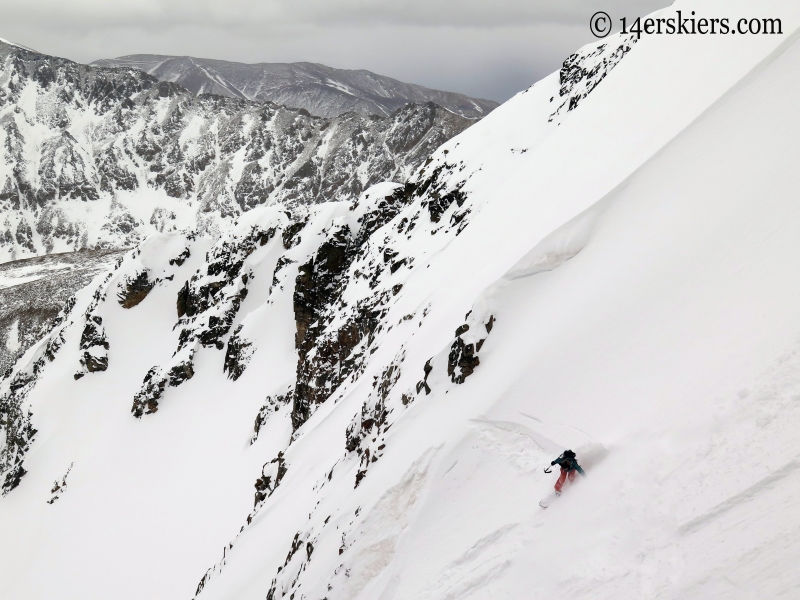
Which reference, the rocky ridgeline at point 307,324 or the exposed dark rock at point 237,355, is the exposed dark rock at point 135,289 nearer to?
the rocky ridgeline at point 307,324

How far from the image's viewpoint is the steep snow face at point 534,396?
292 inches

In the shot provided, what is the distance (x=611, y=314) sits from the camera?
11445mm

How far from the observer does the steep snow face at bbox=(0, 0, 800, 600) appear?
7.42 meters

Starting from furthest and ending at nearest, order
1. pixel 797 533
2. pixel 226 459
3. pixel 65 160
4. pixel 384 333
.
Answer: pixel 65 160 < pixel 226 459 < pixel 384 333 < pixel 797 533

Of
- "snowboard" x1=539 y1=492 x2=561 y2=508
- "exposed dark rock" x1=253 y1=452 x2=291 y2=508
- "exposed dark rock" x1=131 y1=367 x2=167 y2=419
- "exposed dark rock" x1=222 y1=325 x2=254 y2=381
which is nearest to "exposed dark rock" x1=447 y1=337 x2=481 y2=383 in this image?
"snowboard" x1=539 y1=492 x2=561 y2=508

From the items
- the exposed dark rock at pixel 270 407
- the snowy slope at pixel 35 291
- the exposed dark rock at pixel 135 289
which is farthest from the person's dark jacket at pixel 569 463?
the snowy slope at pixel 35 291

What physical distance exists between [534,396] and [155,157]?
210 m

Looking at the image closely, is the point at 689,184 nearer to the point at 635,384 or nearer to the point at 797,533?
the point at 635,384

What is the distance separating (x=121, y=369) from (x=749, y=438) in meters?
59.6

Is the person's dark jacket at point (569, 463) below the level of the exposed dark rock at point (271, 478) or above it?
above

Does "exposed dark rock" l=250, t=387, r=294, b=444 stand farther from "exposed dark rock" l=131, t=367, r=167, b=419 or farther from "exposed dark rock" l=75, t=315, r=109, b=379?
"exposed dark rock" l=75, t=315, r=109, b=379

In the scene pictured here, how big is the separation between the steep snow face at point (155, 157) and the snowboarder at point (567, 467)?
146179 millimetres

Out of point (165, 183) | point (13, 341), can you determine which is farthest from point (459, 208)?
point (165, 183)

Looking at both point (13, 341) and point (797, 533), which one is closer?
point (797, 533)
